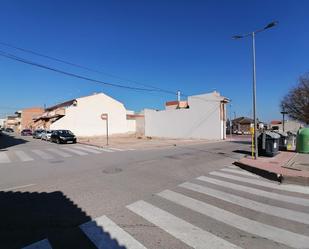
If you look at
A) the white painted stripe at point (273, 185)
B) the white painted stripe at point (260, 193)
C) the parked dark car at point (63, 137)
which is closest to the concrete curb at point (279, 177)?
the white painted stripe at point (273, 185)

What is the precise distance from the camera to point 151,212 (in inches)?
211

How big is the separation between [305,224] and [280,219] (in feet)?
1.43

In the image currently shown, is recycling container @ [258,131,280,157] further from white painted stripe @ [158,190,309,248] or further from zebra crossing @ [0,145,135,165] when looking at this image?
white painted stripe @ [158,190,309,248]

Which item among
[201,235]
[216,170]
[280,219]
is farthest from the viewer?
[216,170]

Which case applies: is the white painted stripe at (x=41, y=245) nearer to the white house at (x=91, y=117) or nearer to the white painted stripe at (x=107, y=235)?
the white painted stripe at (x=107, y=235)

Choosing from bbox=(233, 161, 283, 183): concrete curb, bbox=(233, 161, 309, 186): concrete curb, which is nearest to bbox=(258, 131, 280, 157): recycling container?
bbox=(233, 161, 283, 183): concrete curb

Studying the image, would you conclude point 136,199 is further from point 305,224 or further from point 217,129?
point 217,129

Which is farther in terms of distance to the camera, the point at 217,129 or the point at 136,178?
the point at 217,129

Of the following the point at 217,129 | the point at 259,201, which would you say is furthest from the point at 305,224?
the point at 217,129

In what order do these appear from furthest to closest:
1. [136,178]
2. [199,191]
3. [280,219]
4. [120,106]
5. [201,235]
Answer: [120,106] → [136,178] → [199,191] → [280,219] → [201,235]

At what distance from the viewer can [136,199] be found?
632 cm

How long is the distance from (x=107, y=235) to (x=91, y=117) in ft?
147

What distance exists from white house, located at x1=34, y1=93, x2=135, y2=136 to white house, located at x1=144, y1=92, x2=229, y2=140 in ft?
36.4

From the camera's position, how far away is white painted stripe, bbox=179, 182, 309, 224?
5.17m
